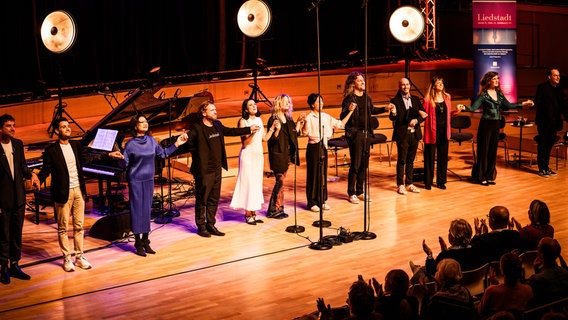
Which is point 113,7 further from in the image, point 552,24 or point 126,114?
point 552,24

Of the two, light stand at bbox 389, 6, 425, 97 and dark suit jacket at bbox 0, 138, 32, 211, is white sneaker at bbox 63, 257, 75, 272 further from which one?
light stand at bbox 389, 6, 425, 97

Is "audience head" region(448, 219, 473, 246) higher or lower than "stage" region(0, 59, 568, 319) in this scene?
higher

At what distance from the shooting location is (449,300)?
5.11 m

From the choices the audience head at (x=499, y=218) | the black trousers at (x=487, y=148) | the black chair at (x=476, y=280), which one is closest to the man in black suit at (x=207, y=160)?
the audience head at (x=499, y=218)

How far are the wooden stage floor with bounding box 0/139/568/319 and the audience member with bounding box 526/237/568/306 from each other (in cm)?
195

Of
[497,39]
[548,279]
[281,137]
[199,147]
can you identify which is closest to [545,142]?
[497,39]

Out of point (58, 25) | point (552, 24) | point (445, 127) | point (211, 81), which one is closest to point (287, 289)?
point (445, 127)

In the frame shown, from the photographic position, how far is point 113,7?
50.4 feet

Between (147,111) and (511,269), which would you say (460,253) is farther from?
(147,111)

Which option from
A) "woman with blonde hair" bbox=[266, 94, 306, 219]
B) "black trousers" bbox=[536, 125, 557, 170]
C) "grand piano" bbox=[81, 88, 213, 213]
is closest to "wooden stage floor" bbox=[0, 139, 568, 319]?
"black trousers" bbox=[536, 125, 557, 170]

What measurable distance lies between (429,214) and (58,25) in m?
5.02

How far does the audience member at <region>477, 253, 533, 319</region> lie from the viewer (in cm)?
536

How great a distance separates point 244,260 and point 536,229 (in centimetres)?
293

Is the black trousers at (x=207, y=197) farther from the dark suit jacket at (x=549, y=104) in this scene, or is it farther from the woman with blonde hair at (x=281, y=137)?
the dark suit jacket at (x=549, y=104)
